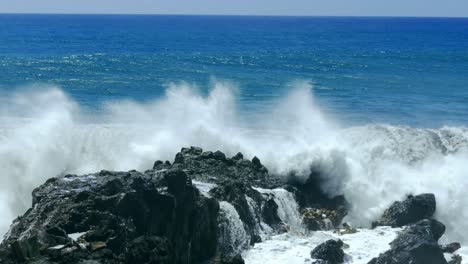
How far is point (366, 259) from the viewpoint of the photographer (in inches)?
1017

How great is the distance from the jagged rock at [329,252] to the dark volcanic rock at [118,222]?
3.45 m

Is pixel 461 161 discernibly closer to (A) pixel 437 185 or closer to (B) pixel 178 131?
(A) pixel 437 185

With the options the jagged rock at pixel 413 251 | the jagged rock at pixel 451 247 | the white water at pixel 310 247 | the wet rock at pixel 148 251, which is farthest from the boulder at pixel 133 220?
the jagged rock at pixel 451 247

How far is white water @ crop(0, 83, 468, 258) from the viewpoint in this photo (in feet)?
109

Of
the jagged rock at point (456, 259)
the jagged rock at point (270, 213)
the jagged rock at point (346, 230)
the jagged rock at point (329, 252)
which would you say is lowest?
the jagged rock at point (456, 259)

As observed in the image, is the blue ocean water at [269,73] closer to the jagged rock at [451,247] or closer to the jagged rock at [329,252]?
the jagged rock at [451,247]

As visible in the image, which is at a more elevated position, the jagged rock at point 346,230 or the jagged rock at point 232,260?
the jagged rock at point 346,230

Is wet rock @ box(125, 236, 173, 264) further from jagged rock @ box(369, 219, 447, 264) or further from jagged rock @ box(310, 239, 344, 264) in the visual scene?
jagged rock @ box(369, 219, 447, 264)

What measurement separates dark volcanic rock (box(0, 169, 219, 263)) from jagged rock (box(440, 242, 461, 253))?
888 cm

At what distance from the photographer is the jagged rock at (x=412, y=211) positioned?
29578 millimetres

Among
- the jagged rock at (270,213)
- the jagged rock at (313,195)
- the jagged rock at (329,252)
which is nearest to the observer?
the jagged rock at (329,252)

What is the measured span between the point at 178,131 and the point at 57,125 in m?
6.48

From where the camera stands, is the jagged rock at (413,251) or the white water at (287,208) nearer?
the jagged rock at (413,251)

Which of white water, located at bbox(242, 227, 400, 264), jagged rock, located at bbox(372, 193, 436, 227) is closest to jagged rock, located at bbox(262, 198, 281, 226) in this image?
white water, located at bbox(242, 227, 400, 264)
